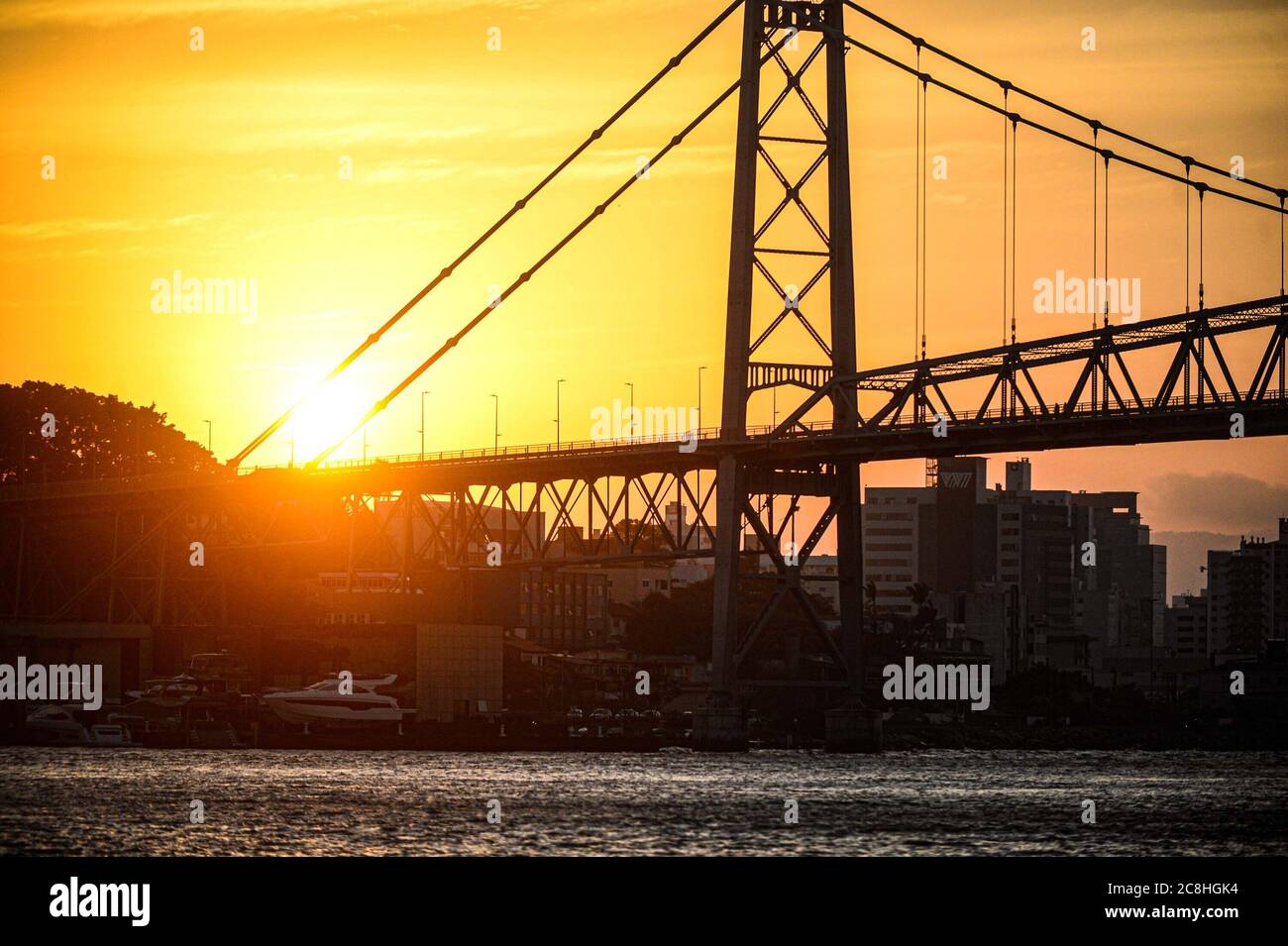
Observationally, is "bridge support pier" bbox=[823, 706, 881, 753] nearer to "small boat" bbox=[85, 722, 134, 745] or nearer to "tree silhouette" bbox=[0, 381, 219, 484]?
"small boat" bbox=[85, 722, 134, 745]

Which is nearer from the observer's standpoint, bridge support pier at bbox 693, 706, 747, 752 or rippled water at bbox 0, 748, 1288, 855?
rippled water at bbox 0, 748, 1288, 855

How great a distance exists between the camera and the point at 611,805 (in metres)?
70.8

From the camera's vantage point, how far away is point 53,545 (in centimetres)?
14150

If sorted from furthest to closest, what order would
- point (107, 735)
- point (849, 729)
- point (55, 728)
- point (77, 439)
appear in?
point (77, 439)
point (107, 735)
point (849, 729)
point (55, 728)

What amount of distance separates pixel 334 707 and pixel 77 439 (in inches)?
1385

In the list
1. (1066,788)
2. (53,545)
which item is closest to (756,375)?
(1066,788)

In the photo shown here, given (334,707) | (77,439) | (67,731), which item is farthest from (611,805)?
(77,439)

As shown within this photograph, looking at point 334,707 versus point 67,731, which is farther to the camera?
point 334,707

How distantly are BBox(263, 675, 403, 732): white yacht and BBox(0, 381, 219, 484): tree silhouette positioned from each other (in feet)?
85.3

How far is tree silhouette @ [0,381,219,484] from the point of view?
14938 centimetres

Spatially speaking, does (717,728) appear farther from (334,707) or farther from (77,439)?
(77,439)

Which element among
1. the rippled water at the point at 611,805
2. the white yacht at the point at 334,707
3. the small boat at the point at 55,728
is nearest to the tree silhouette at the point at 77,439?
the white yacht at the point at 334,707

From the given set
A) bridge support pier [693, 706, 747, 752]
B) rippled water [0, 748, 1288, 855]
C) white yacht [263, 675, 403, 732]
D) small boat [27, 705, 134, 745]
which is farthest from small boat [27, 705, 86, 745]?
bridge support pier [693, 706, 747, 752]

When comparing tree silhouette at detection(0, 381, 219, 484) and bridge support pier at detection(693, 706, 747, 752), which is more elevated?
tree silhouette at detection(0, 381, 219, 484)
